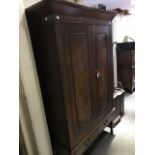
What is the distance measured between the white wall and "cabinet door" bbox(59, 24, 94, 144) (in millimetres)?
311

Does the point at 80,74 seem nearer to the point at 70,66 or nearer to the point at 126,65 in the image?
the point at 70,66

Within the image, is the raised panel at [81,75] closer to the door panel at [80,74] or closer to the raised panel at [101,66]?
the door panel at [80,74]

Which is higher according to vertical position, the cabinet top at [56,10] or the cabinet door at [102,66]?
the cabinet top at [56,10]

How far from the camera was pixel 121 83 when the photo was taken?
12.6 ft

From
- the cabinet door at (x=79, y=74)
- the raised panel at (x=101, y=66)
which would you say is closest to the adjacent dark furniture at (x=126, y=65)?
the raised panel at (x=101, y=66)

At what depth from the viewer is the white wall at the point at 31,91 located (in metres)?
1.24

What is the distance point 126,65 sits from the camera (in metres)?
3.71

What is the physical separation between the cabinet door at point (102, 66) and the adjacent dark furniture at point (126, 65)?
1860mm

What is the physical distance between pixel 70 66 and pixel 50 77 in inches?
8.2

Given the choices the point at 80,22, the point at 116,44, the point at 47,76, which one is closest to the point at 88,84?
the point at 47,76

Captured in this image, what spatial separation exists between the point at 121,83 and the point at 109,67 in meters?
2.05

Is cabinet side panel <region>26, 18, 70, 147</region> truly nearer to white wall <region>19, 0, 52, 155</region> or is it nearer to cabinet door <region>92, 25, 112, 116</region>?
white wall <region>19, 0, 52, 155</region>

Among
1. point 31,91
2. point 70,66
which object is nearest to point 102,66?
point 70,66

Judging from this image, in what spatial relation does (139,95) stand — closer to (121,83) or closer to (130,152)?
Answer: (130,152)
